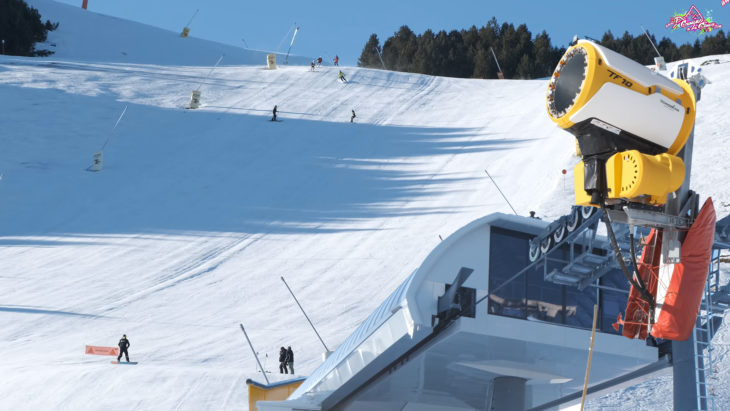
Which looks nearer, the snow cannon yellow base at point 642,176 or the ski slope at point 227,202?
the snow cannon yellow base at point 642,176

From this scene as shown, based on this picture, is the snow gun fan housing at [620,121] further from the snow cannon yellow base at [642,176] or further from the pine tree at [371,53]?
the pine tree at [371,53]

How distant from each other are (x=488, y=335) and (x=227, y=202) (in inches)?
1055

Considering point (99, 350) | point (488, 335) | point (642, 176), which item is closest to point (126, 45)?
point (99, 350)

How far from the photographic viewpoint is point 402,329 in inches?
505

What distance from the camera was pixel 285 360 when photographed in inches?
914

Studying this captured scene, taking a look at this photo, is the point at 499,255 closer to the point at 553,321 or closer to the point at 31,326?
the point at 553,321

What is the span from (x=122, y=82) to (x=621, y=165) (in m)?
50.4

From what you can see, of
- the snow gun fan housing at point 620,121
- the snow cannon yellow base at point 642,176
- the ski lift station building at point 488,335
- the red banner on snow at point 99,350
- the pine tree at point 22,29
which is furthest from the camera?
the pine tree at point 22,29

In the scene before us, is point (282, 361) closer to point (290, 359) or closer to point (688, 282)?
point (290, 359)

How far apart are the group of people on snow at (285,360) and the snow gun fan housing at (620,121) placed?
48.4ft

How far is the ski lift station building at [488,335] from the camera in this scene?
42.7 ft

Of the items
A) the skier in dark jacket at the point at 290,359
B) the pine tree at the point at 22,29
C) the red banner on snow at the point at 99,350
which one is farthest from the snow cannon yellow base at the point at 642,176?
the pine tree at the point at 22,29

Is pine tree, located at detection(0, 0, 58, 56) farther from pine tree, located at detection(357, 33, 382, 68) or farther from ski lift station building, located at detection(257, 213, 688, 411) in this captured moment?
ski lift station building, located at detection(257, 213, 688, 411)

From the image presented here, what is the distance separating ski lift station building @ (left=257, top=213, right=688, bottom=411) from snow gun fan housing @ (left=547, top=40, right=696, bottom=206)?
3325mm
